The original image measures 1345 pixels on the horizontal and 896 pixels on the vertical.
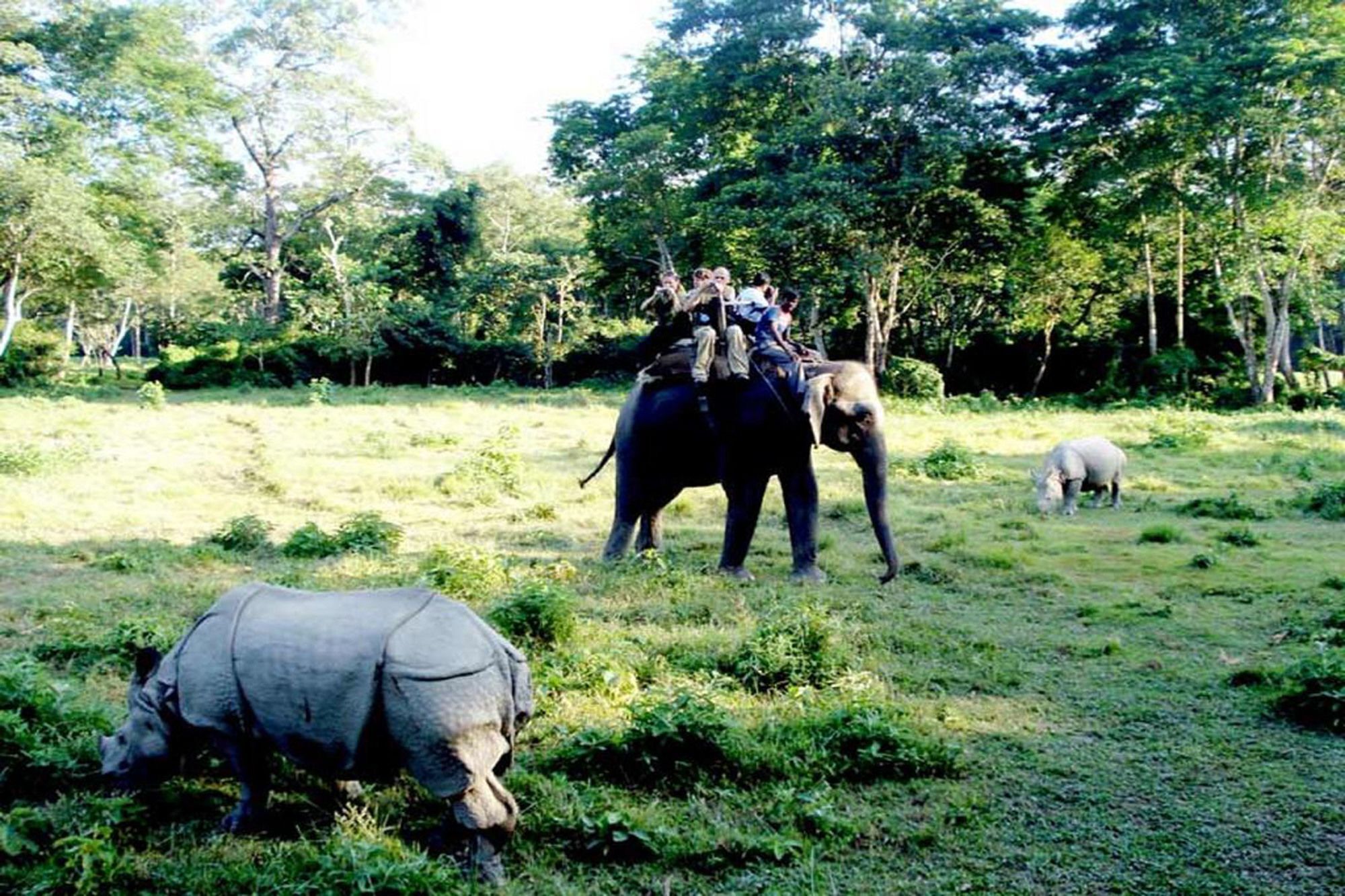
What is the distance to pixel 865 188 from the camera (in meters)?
28.4

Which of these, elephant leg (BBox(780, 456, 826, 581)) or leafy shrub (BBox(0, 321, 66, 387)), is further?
leafy shrub (BBox(0, 321, 66, 387))

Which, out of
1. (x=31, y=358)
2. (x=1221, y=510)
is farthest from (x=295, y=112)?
(x=1221, y=510)

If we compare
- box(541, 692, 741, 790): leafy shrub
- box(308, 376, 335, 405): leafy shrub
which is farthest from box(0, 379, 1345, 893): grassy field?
box(308, 376, 335, 405): leafy shrub

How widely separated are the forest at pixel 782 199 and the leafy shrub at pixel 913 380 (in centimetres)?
14

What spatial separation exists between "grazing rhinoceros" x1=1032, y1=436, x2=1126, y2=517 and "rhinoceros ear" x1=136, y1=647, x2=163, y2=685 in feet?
39.1

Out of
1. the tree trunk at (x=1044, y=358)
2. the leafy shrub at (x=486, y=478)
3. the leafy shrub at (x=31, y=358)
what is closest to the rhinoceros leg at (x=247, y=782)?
the leafy shrub at (x=486, y=478)

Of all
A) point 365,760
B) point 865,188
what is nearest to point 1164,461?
point 865,188

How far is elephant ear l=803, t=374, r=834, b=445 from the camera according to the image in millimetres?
9906

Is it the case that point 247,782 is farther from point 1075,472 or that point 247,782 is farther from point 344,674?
point 1075,472

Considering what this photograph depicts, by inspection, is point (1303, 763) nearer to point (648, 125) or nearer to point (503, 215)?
point (648, 125)

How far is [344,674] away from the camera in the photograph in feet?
14.9

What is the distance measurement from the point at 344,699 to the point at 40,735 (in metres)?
2.27

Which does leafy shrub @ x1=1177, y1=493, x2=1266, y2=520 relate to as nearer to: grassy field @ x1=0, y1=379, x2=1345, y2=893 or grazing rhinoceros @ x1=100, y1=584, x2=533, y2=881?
grassy field @ x1=0, y1=379, x2=1345, y2=893

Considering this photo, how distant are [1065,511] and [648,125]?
919 inches
